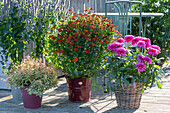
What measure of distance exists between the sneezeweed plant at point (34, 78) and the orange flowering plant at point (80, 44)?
0.26 meters

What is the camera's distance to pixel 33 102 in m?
3.36

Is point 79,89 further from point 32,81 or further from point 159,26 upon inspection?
point 159,26

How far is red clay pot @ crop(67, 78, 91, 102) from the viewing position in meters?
3.58

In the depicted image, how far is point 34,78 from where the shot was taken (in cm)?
335

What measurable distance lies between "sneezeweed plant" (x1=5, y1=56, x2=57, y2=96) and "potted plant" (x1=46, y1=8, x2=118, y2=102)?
26 centimetres

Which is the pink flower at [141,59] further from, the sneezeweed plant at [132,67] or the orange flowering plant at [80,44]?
the orange flowering plant at [80,44]

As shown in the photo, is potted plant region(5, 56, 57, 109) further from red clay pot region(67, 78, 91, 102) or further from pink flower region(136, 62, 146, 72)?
pink flower region(136, 62, 146, 72)

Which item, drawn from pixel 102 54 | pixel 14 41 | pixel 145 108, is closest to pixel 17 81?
pixel 14 41

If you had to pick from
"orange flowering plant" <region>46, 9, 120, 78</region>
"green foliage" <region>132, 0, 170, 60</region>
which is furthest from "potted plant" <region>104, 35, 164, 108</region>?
"green foliage" <region>132, 0, 170, 60</region>

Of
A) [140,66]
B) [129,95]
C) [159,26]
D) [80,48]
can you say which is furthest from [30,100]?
[159,26]

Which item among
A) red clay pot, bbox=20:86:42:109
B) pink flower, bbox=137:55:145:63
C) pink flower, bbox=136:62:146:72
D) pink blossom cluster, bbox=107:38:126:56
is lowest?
red clay pot, bbox=20:86:42:109

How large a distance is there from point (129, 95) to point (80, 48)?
34.2 inches

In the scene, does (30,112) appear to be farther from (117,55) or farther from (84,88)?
(117,55)

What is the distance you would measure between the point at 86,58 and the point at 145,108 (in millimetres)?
981
